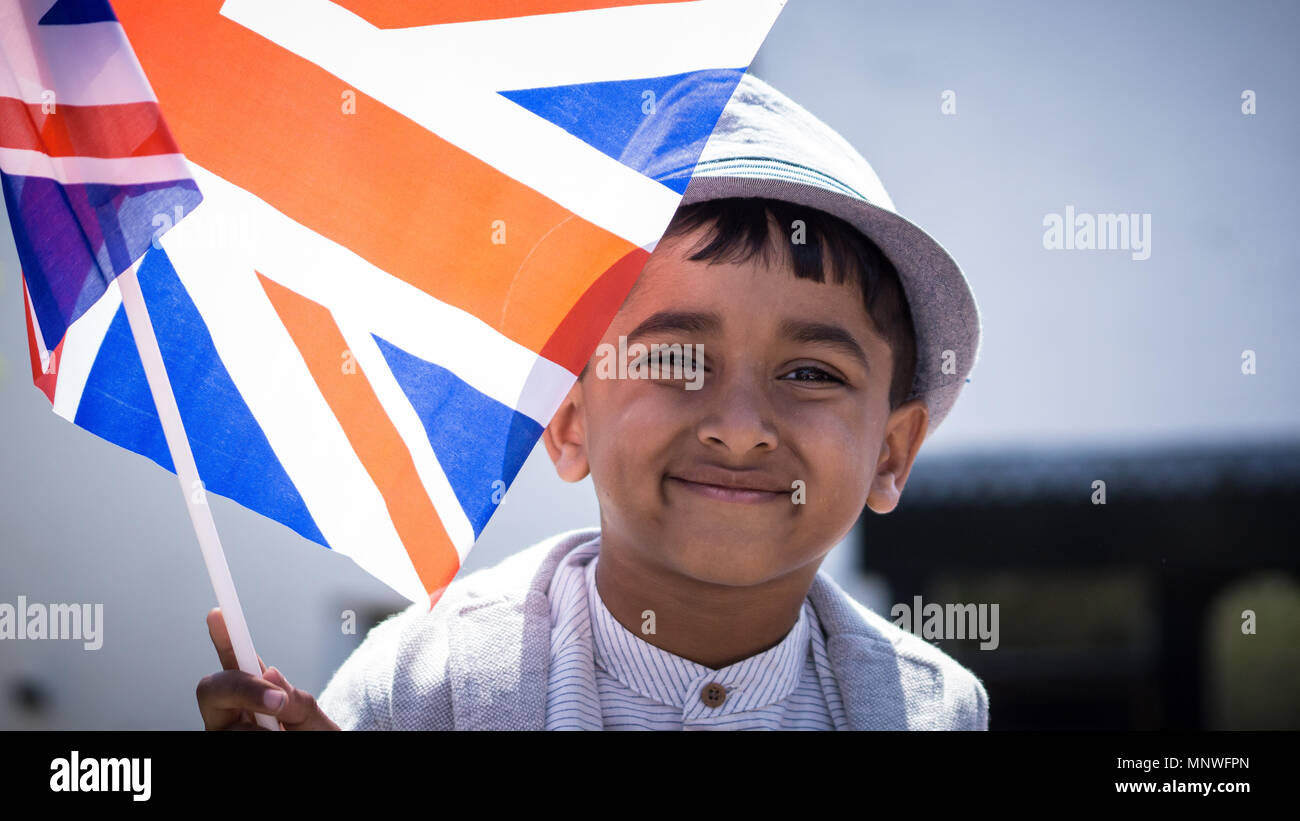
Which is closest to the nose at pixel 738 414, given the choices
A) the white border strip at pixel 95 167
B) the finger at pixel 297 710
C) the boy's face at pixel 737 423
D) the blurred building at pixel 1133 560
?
the boy's face at pixel 737 423

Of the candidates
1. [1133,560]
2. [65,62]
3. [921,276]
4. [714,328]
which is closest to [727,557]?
[714,328]

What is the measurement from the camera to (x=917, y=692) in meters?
1.98

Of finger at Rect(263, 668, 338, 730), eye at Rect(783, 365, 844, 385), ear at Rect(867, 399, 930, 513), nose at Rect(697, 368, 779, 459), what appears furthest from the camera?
ear at Rect(867, 399, 930, 513)

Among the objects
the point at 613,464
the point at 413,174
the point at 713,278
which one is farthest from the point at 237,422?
the point at 713,278

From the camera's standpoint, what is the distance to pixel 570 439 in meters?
1.95

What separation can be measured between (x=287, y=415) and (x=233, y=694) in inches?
14.2

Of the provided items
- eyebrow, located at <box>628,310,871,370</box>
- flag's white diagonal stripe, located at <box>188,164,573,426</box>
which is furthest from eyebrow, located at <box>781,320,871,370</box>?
flag's white diagonal stripe, located at <box>188,164,573,426</box>

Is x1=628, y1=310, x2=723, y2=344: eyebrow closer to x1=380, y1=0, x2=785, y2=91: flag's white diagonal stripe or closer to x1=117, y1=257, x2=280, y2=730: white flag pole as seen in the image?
x1=380, y1=0, x2=785, y2=91: flag's white diagonal stripe

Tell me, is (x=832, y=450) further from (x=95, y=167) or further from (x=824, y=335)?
(x=95, y=167)

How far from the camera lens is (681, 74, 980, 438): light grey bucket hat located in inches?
68.3

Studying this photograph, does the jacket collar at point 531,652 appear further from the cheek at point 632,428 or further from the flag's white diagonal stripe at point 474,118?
the flag's white diagonal stripe at point 474,118

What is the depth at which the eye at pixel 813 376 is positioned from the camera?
1.75m

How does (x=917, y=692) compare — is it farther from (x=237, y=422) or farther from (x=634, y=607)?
(x=237, y=422)
